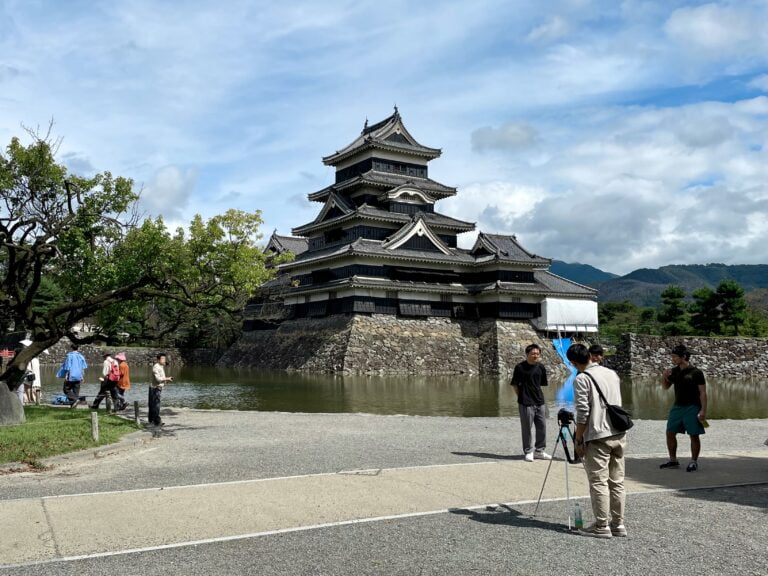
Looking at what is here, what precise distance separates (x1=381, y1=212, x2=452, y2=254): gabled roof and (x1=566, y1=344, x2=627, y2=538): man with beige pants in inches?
1401

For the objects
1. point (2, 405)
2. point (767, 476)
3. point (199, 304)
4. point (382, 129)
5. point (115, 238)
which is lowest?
point (767, 476)

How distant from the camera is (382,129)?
48.6 m

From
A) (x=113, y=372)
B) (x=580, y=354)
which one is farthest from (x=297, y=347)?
(x=580, y=354)

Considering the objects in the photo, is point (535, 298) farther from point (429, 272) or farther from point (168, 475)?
point (168, 475)

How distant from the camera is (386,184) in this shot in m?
45.9

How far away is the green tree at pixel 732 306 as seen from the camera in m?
47.3

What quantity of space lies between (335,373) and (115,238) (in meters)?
22.8

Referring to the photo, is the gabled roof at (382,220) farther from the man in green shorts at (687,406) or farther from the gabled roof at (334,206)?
the man in green shorts at (687,406)

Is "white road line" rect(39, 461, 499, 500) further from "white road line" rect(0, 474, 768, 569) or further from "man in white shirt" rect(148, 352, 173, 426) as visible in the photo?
→ "man in white shirt" rect(148, 352, 173, 426)

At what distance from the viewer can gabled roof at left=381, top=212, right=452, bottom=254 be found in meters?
42.4

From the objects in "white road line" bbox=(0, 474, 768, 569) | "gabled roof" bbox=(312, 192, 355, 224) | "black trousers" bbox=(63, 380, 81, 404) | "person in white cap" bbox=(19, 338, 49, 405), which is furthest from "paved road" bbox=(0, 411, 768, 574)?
"gabled roof" bbox=(312, 192, 355, 224)

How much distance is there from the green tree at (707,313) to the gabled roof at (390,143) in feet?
72.0

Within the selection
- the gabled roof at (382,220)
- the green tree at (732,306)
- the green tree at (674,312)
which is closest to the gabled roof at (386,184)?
the gabled roof at (382,220)

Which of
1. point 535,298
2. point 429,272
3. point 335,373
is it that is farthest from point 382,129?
point 335,373
